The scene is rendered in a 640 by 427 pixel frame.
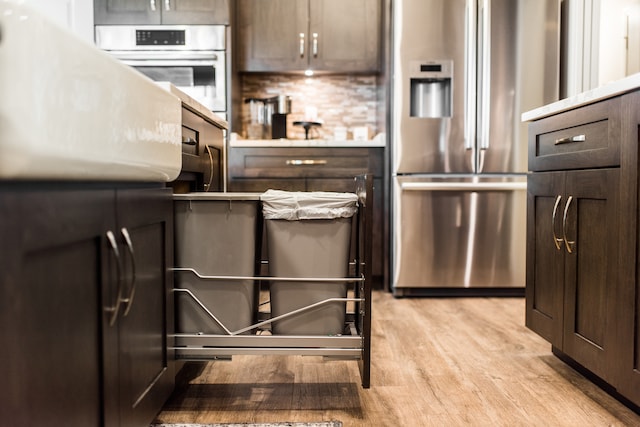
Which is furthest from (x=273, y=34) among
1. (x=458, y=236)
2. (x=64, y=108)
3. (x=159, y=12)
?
(x=64, y=108)

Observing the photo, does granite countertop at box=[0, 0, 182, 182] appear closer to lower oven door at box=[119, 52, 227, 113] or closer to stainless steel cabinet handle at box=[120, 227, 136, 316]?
stainless steel cabinet handle at box=[120, 227, 136, 316]

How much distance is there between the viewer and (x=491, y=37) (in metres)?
2.91

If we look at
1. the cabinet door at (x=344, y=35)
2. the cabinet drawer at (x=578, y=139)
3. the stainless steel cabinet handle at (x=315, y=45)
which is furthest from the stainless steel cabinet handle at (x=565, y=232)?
the stainless steel cabinet handle at (x=315, y=45)

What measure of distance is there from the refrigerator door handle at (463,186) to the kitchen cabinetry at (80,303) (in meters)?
1.95

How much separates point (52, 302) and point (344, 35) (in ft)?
9.35

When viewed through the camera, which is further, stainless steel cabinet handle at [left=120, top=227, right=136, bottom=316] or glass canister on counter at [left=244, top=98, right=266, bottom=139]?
glass canister on counter at [left=244, top=98, right=266, bottom=139]

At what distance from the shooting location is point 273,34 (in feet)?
10.5

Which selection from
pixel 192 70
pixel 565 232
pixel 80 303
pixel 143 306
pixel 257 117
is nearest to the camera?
pixel 80 303

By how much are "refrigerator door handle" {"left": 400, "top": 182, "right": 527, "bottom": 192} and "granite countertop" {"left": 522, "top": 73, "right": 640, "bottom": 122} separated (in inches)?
40.9

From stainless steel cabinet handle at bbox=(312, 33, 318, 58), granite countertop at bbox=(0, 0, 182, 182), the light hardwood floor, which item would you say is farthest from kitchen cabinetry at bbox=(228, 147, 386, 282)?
granite countertop at bbox=(0, 0, 182, 182)

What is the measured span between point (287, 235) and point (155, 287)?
393mm

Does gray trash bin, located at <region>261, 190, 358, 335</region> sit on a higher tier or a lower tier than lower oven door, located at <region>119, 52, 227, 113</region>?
lower

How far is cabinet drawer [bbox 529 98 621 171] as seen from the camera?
1400 millimetres

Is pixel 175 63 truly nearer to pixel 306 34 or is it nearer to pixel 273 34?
pixel 273 34
